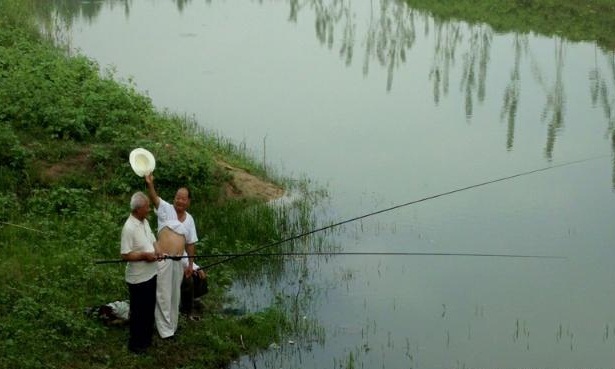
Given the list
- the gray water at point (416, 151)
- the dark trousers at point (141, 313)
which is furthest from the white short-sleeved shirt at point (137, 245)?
the gray water at point (416, 151)

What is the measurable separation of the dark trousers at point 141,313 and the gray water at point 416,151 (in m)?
0.69

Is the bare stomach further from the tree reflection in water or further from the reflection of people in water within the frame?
the tree reflection in water

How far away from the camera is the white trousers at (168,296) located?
21.7 ft

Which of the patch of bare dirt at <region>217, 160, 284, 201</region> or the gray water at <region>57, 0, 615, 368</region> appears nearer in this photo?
the gray water at <region>57, 0, 615, 368</region>

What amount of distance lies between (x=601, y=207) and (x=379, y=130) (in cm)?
359

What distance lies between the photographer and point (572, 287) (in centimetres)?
841

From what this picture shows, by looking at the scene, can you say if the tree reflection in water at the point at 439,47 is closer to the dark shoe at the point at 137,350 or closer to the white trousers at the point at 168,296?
the white trousers at the point at 168,296

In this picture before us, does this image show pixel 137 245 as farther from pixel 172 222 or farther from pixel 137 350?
pixel 137 350

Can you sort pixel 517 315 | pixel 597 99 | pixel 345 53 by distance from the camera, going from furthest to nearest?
pixel 345 53
pixel 597 99
pixel 517 315

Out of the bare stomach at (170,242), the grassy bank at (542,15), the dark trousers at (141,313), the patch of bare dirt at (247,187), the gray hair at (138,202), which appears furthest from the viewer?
the grassy bank at (542,15)

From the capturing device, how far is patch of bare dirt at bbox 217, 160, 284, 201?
32.6ft

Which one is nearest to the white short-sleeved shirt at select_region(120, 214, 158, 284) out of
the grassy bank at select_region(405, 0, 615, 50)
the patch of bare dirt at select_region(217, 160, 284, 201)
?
the patch of bare dirt at select_region(217, 160, 284, 201)

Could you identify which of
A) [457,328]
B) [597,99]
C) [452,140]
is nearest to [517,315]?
[457,328]

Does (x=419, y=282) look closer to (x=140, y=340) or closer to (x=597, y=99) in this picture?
(x=140, y=340)
